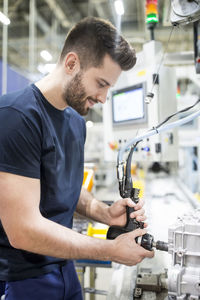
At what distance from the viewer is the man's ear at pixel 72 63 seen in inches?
41.6

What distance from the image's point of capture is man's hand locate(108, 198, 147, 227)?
103cm

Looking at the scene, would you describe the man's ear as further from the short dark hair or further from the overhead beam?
the overhead beam

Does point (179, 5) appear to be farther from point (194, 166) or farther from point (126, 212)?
point (194, 166)

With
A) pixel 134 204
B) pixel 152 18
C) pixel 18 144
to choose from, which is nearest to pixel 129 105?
pixel 152 18

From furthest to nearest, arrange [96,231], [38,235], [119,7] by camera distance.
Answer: [119,7], [96,231], [38,235]

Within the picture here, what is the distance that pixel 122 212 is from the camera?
1.17 meters

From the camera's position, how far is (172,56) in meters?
2.20

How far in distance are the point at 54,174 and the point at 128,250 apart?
0.41 m

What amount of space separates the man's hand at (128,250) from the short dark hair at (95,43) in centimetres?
68

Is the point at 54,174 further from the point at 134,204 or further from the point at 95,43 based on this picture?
the point at 95,43

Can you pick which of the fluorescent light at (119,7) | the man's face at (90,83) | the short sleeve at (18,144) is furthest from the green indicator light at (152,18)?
the short sleeve at (18,144)

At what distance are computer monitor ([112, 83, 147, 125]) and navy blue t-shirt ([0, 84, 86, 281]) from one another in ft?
3.02

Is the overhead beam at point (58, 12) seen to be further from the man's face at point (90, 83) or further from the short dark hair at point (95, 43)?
the man's face at point (90, 83)

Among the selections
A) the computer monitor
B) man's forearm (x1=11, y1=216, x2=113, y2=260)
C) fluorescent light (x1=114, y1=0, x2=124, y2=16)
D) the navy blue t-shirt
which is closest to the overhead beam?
fluorescent light (x1=114, y1=0, x2=124, y2=16)
